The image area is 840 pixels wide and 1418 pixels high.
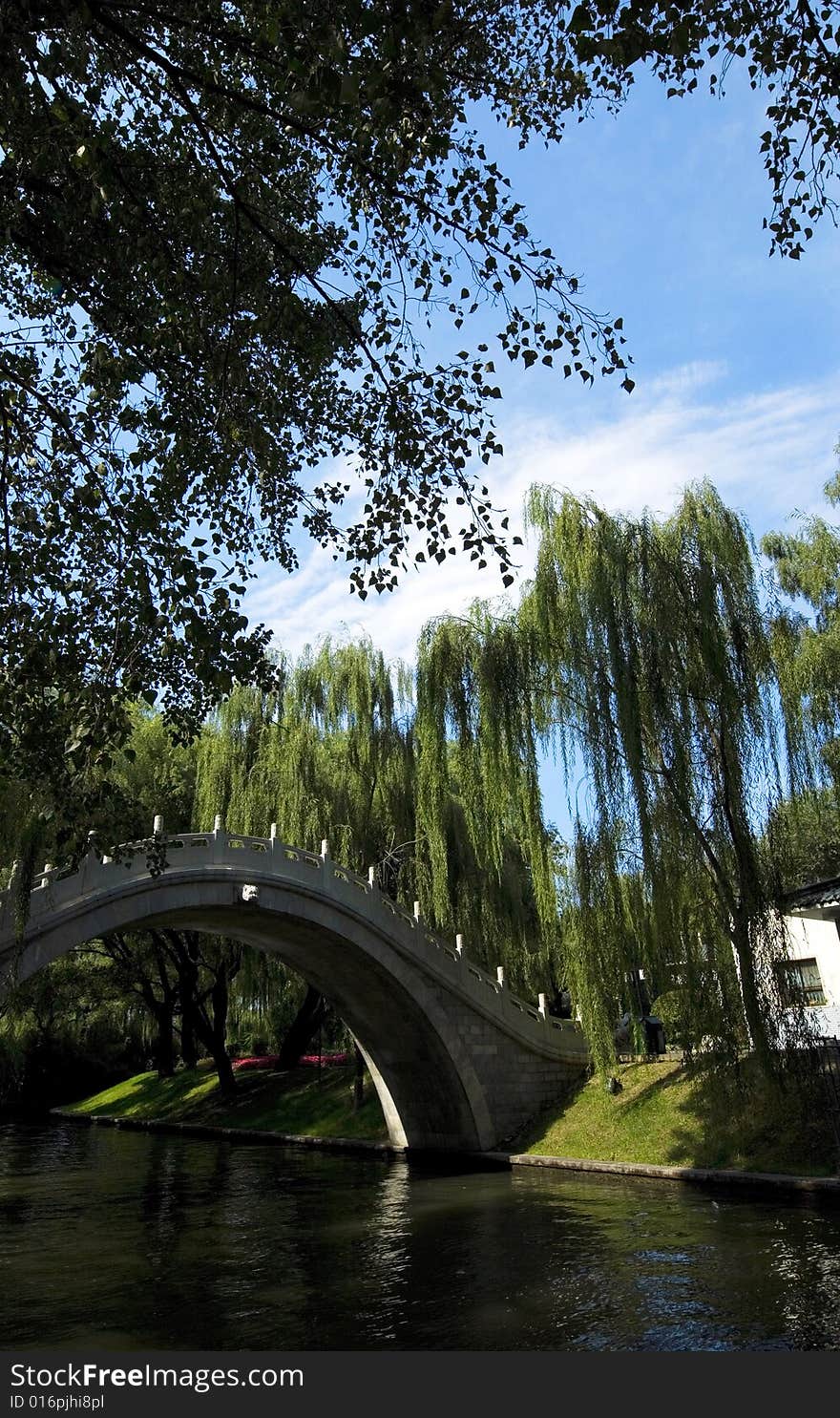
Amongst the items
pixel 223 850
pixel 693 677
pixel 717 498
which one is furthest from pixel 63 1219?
pixel 717 498

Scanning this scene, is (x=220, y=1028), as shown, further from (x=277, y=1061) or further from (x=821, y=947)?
(x=821, y=947)

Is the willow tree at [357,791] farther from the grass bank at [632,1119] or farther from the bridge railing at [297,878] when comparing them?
the grass bank at [632,1119]

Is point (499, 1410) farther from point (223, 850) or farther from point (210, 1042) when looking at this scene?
point (210, 1042)

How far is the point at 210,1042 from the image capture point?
91.5ft

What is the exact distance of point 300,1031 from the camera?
2895 cm

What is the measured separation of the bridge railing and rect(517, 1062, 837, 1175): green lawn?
2.31m

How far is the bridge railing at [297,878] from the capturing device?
48.9 feet

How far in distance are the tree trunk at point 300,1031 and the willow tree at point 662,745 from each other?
12.4m

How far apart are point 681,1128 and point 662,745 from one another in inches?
255

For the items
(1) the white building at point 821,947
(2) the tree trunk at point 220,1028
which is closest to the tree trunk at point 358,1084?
(2) the tree trunk at point 220,1028

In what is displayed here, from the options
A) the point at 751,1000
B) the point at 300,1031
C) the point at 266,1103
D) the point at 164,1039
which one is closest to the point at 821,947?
the point at 751,1000

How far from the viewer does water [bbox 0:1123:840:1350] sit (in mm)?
7656

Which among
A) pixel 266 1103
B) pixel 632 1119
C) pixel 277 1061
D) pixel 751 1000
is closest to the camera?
pixel 751 1000

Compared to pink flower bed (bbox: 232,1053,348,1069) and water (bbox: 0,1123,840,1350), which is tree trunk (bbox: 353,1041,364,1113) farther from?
water (bbox: 0,1123,840,1350)
